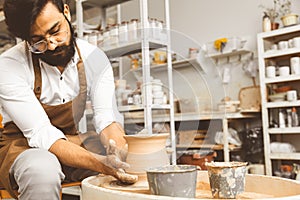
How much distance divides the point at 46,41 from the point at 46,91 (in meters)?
0.22

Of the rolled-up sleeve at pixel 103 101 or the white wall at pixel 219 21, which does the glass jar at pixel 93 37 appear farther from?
the rolled-up sleeve at pixel 103 101

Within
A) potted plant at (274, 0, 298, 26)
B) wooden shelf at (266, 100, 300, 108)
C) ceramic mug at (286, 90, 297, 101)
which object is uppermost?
potted plant at (274, 0, 298, 26)

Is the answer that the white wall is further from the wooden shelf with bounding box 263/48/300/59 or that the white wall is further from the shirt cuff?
the shirt cuff

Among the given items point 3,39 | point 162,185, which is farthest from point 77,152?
point 3,39

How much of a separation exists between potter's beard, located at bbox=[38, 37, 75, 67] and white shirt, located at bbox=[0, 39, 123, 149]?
2 cm

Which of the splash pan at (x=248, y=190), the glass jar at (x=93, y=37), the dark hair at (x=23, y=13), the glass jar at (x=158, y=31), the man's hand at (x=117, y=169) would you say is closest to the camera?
the splash pan at (x=248, y=190)

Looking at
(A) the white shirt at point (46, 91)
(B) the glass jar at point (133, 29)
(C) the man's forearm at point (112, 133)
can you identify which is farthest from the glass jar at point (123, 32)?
(C) the man's forearm at point (112, 133)

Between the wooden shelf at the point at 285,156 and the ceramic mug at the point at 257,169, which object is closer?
the wooden shelf at the point at 285,156

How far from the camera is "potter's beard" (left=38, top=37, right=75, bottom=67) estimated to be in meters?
1.63

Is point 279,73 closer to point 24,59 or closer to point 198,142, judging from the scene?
point 198,142

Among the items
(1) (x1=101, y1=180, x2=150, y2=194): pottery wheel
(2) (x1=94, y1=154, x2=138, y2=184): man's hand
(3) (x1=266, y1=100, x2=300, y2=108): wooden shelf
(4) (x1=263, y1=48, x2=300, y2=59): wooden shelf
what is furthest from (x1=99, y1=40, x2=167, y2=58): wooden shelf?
(1) (x1=101, y1=180, x2=150, y2=194): pottery wheel

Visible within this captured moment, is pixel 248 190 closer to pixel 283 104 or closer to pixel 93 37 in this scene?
pixel 283 104

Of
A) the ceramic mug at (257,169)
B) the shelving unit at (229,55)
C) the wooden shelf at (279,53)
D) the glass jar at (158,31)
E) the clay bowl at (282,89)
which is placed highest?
the glass jar at (158,31)

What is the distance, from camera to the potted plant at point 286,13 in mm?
2930
